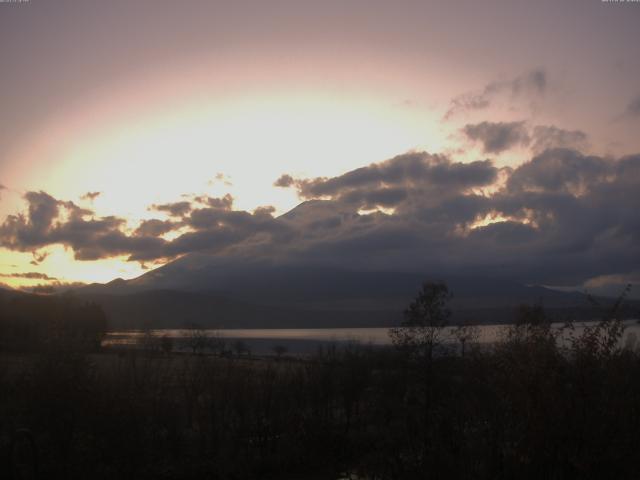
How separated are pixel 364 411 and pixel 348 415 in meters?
3.01

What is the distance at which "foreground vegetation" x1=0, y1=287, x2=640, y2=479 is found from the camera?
931 cm

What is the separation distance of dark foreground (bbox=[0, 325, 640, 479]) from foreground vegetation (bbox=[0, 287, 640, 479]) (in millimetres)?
33

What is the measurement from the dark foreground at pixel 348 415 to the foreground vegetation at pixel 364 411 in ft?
0.11

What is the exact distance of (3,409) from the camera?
53.1ft

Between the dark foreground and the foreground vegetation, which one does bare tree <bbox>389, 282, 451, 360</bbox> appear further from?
the dark foreground

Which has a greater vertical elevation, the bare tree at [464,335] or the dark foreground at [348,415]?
the bare tree at [464,335]

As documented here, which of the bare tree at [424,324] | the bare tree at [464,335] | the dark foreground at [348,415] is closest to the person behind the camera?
the dark foreground at [348,415]

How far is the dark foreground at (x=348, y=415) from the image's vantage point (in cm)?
930

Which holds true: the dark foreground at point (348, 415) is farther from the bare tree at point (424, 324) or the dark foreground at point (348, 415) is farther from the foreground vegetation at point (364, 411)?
the bare tree at point (424, 324)

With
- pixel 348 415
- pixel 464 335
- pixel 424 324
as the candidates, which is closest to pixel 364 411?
pixel 348 415

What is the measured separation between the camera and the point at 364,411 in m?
26.6

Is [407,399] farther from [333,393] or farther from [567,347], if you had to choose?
[567,347]

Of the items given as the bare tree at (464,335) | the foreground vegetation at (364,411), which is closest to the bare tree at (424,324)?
the foreground vegetation at (364,411)

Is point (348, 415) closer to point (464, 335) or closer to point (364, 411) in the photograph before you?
point (364, 411)
